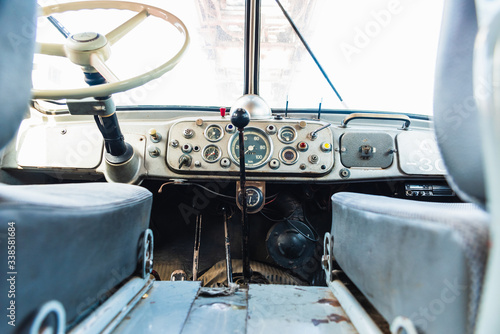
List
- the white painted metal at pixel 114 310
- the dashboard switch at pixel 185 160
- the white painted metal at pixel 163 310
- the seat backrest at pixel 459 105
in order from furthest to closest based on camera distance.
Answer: the dashboard switch at pixel 185 160 → the white painted metal at pixel 163 310 → the white painted metal at pixel 114 310 → the seat backrest at pixel 459 105

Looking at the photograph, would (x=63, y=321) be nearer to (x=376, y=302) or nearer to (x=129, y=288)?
(x=129, y=288)

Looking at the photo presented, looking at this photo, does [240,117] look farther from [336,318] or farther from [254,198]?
[336,318]

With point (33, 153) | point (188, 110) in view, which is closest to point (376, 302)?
point (188, 110)

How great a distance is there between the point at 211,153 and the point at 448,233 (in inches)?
52.3

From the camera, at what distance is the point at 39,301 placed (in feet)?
1.36

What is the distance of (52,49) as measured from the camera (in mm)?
953

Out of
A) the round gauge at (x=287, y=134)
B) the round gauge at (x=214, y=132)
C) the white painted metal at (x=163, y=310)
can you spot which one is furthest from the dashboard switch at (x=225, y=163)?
the white painted metal at (x=163, y=310)

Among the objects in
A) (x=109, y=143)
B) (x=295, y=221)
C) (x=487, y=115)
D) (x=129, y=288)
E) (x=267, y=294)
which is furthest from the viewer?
(x=295, y=221)

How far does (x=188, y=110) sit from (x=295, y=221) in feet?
3.96

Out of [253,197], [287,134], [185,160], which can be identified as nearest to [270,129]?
→ [287,134]

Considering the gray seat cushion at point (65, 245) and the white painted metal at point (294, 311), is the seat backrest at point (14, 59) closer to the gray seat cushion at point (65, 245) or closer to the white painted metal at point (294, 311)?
the gray seat cushion at point (65, 245)

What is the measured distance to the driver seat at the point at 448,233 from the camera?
33cm

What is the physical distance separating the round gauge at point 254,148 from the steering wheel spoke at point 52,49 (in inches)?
35.8

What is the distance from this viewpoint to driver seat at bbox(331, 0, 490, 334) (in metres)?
0.33
